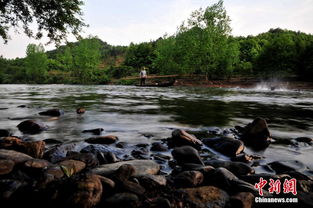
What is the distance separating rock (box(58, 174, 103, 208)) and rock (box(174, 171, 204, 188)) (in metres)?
1.17

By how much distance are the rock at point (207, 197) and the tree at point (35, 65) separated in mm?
101917

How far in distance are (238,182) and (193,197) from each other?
31.5 inches

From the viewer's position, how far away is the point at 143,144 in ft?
17.6

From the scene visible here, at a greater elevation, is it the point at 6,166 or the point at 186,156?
the point at 6,166

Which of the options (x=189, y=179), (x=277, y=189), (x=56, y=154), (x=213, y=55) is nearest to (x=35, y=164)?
(x=56, y=154)

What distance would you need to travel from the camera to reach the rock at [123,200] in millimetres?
2619

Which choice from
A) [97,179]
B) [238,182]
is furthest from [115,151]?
[238,182]

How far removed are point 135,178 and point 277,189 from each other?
82.2 inches

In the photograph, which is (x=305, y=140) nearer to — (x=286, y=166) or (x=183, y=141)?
(x=286, y=166)

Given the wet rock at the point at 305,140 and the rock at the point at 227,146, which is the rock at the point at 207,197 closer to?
the rock at the point at 227,146

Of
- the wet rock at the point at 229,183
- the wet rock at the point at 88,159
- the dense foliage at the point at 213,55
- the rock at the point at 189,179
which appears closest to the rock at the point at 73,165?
the wet rock at the point at 88,159

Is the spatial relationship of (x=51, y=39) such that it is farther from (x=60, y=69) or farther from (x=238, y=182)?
(x=60, y=69)

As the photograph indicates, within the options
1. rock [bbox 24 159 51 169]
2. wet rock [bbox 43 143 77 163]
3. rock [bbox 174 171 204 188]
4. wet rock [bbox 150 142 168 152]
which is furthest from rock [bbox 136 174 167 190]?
wet rock [bbox 43 143 77 163]

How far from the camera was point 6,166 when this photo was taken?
3322 mm
